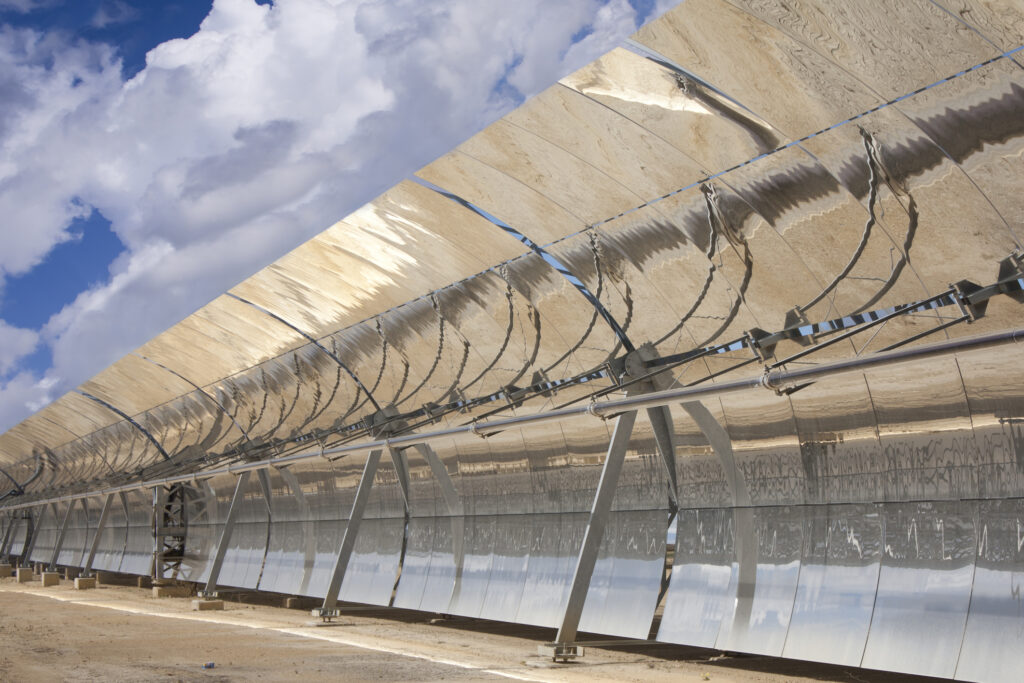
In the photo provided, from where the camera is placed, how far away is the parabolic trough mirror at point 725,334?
10.4 metres

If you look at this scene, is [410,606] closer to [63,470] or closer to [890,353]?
[890,353]

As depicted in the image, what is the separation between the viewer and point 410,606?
23.1 meters

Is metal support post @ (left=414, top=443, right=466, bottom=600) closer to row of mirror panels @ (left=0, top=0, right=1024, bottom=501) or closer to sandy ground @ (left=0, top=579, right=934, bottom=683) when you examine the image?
sandy ground @ (left=0, top=579, right=934, bottom=683)

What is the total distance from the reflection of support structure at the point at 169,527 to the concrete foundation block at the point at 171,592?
1.40 meters

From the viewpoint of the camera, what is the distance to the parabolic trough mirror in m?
10.4

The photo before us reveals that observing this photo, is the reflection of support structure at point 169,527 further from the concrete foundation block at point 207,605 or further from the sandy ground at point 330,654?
the sandy ground at point 330,654

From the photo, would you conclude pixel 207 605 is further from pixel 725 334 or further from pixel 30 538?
pixel 30 538

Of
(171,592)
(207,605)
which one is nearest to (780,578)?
(207,605)

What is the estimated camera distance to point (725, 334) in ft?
46.7

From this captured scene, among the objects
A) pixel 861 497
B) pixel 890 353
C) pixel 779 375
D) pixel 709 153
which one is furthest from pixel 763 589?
pixel 709 153

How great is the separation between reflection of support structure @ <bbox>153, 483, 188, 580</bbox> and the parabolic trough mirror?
565 inches

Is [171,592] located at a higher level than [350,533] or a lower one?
lower

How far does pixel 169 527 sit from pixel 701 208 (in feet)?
97.5

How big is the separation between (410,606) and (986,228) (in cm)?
1594
